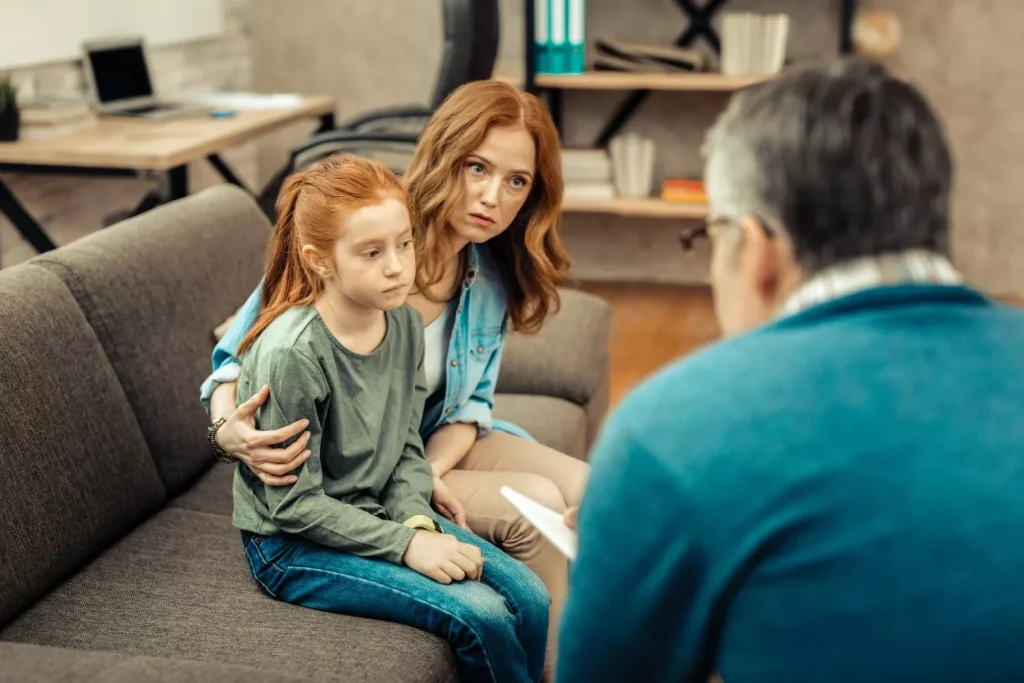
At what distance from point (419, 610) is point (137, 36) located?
2842 millimetres

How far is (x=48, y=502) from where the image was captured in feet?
5.08

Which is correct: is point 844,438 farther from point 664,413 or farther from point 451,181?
point 451,181

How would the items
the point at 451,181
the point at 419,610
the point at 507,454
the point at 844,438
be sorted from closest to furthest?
the point at 844,438
the point at 419,610
the point at 451,181
the point at 507,454

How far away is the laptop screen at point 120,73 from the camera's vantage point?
3.49 metres

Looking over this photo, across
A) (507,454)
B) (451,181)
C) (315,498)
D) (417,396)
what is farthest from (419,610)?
(451,181)

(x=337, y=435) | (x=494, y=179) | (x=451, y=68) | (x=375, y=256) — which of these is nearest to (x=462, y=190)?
(x=494, y=179)

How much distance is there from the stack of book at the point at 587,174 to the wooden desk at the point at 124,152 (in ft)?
3.83

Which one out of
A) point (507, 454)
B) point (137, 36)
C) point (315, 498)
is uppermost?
point (137, 36)

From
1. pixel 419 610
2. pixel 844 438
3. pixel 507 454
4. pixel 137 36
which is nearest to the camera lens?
pixel 844 438

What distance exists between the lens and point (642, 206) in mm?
4031

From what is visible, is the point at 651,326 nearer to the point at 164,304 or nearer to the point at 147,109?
the point at 147,109

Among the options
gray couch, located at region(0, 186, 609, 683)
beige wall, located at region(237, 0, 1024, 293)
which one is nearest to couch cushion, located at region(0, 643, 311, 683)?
gray couch, located at region(0, 186, 609, 683)

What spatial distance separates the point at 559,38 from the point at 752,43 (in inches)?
25.1

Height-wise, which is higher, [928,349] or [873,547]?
[928,349]
